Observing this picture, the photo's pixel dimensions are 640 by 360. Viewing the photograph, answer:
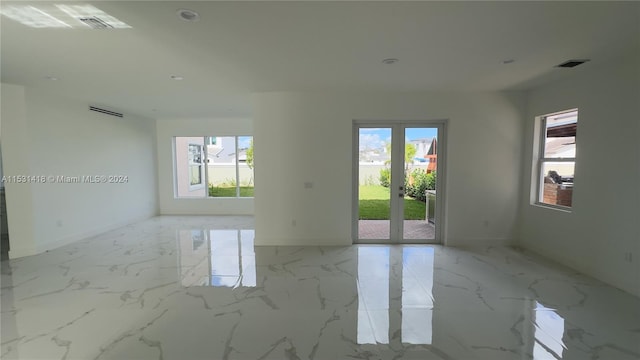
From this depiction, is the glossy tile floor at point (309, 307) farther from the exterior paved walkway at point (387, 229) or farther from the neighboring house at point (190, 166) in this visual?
the neighboring house at point (190, 166)

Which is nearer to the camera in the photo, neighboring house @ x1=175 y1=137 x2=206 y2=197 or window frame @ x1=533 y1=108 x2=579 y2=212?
window frame @ x1=533 y1=108 x2=579 y2=212

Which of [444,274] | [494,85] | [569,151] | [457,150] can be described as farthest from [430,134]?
[444,274]

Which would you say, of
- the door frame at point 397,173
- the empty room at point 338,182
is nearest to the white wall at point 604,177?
the empty room at point 338,182

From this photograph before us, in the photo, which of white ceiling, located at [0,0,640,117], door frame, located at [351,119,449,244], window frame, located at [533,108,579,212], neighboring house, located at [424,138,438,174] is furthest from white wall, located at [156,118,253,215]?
window frame, located at [533,108,579,212]

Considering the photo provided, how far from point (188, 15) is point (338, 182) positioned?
10.7 feet

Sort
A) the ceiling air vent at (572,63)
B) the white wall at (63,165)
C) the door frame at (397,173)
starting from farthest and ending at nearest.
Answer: the door frame at (397,173)
the white wall at (63,165)
the ceiling air vent at (572,63)

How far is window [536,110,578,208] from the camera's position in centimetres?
394

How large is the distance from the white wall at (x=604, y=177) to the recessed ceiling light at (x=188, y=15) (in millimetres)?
4514

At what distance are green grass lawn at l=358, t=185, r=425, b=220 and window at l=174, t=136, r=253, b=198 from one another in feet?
13.0

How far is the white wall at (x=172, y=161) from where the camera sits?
753 centimetres

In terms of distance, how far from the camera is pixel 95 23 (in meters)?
2.30

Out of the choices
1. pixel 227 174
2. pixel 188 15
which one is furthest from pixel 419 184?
pixel 227 174

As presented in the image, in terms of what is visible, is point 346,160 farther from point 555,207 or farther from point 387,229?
point 555,207

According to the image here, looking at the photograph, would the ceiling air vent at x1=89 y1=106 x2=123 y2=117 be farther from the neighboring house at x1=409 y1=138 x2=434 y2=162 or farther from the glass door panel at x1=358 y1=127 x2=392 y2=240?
the neighboring house at x1=409 y1=138 x2=434 y2=162
